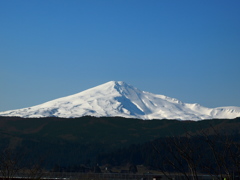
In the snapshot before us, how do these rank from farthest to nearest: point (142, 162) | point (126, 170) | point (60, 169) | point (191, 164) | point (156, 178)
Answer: point (142, 162)
point (126, 170)
point (60, 169)
point (156, 178)
point (191, 164)

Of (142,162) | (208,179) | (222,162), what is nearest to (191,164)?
(222,162)

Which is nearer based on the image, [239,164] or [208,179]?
[239,164]

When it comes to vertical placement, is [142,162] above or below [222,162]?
above

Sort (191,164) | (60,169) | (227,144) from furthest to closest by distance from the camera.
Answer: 1. (60,169)
2. (227,144)
3. (191,164)

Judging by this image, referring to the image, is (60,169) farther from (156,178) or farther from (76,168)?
(156,178)

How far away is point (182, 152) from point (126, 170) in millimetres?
156644

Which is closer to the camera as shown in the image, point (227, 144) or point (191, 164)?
point (191, 164)

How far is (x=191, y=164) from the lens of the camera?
28.8 m

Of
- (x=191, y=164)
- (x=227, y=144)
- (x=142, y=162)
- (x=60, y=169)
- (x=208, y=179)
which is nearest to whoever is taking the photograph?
(x=191, y=164)

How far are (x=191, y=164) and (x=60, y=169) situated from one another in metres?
140

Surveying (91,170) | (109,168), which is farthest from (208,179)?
(109,168)

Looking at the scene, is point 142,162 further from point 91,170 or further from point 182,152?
point 182,152

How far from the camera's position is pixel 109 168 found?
194 meters

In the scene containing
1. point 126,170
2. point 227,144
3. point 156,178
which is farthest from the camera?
point 126,170
